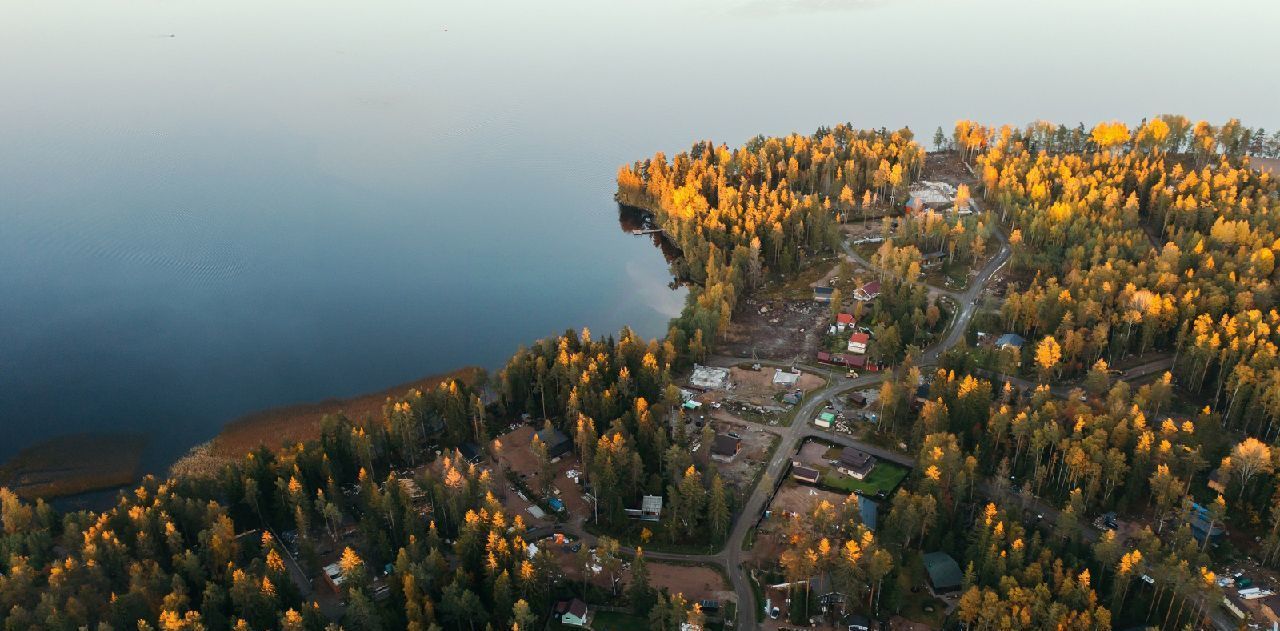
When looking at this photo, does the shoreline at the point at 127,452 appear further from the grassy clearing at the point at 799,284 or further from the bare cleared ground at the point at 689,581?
the grassy clearing at the point at 799,284

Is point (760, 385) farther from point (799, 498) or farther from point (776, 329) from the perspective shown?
point (799, 498)

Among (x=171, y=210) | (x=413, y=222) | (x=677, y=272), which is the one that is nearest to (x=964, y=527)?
(x=677, y=272)

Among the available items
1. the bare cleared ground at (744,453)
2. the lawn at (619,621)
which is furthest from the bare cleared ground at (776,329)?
the lawn at (619,621)

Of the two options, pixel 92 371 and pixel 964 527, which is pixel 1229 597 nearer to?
pixel 964 527

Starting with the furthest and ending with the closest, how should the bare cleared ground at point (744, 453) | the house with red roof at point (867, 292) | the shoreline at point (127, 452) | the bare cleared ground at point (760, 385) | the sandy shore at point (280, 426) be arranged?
the house with red roof at point (867, 292)
the bare cleared ground at point (760, 385)
the sandy shore at point (280, 426)
the shoreline at point (127, 452)
the bare cleared ground at point (744, 453)

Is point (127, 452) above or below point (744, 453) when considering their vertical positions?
below

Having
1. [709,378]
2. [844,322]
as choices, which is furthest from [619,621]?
[844,322]
